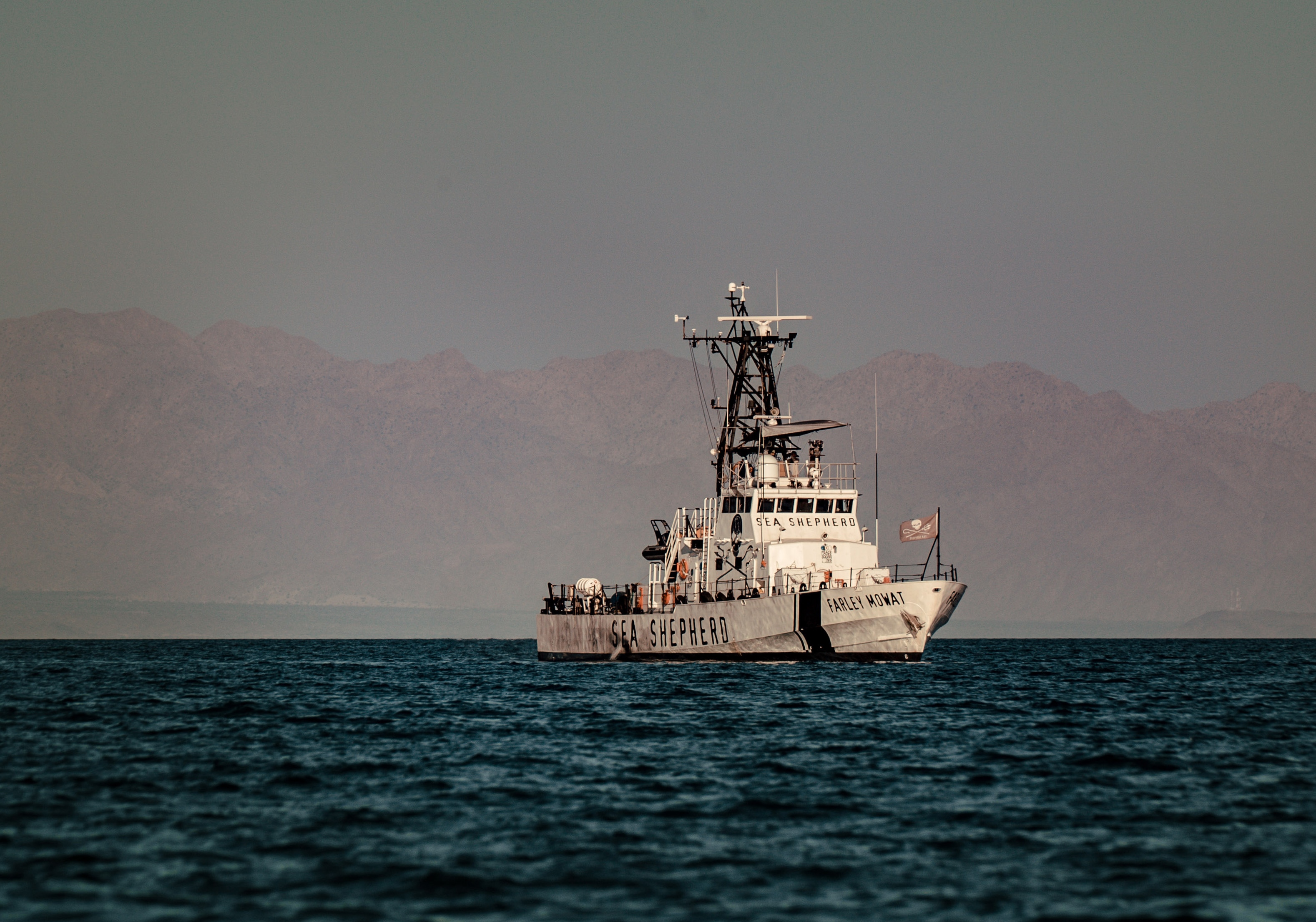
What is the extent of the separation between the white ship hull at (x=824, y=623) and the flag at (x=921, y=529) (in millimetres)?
2202

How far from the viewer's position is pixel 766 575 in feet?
199

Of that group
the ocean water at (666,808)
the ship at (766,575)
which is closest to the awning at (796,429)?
the ship at (766,575)

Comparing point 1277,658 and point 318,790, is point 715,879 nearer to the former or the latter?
point 318,790

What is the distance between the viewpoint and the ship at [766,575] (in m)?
56.2

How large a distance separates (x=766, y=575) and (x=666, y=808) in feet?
130

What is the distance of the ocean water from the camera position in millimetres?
15219

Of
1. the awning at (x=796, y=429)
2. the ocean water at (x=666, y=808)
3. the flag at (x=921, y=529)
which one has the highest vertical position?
the awning at (x=796, y=429)

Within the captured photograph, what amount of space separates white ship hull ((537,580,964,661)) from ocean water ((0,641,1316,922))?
1052cm

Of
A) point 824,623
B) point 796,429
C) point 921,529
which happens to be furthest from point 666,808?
point 796,429

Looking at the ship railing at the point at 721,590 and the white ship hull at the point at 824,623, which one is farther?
the ship railing at the point at 721,590

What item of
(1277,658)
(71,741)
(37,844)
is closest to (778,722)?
(71,741)

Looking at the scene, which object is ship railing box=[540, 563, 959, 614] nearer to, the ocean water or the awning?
the awning

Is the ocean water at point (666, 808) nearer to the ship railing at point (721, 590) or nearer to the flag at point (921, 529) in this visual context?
the flag at point (921, 529)

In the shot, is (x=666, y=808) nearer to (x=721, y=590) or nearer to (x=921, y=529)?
(x=921, y=529)
